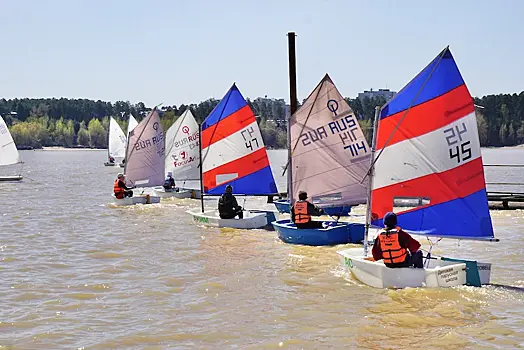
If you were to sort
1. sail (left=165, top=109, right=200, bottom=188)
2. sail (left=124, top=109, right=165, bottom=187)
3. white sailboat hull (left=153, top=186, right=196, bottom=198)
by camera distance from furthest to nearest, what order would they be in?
white sailboat hull (left=153, top=186, right=196, bottom=198), sail (left=165, top=109, right=200, bottom=188), sail (left=124, top=109, right=165, bottom=187)

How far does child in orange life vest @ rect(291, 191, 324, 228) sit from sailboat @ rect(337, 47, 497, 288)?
13.0 feet

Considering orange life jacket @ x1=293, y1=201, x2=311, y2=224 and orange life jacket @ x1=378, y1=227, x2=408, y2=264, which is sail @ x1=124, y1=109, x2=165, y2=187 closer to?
orange life jacket @ x1=293, y1=201, x2=311, y2=224

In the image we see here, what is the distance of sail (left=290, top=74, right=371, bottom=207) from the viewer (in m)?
17.4

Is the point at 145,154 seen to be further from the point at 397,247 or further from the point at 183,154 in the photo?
the point at 397,247

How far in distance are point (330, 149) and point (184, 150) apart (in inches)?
527

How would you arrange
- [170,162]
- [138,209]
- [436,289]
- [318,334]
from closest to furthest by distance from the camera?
[318,334] → [436,289] → [138,209] → [170,162]

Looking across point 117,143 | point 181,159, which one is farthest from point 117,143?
point 181,159

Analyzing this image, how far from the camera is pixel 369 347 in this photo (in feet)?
29.7

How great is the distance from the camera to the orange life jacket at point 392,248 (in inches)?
445

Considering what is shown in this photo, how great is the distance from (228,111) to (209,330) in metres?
12.4

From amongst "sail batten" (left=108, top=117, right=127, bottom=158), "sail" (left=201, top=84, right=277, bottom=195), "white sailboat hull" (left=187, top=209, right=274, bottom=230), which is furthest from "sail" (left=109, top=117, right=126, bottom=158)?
"white sailboat hull" (left=187, top=209, right=274, bottom=230)

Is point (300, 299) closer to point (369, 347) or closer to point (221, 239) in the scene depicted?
point (369, 347)

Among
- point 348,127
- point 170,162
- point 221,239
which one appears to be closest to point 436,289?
point 348,127

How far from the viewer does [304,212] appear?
16.4 meters
